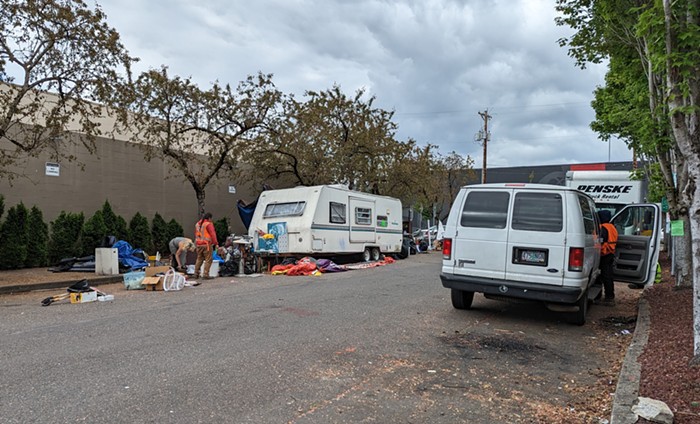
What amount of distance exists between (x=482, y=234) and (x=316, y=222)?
28.6 feet

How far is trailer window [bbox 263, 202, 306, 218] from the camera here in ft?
52.9

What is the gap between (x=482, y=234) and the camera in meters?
7.52

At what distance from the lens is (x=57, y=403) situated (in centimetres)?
398

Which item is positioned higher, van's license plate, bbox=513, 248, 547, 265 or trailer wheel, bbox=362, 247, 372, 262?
van's license plate, bbox=513, 248, 547, 265

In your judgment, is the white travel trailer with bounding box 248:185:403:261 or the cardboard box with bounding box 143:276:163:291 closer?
the cardboard box with bounding box 143:276:163:291

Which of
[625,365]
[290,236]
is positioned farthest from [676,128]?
[290,236]

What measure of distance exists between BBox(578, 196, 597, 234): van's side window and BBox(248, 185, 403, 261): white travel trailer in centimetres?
903

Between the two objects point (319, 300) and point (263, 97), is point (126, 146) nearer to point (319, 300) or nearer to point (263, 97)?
point (263, 97)

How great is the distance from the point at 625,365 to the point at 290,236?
38.5 feet

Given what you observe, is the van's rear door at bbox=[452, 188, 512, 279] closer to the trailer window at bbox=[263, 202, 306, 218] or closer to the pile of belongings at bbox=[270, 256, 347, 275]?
the pile of belongings at bbox=[270, 256, 347, 275]

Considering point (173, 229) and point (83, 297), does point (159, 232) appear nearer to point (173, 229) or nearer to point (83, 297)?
point (173, 229)

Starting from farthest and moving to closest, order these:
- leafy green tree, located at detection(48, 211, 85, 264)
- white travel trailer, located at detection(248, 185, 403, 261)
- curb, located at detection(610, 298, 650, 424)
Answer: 1. white travel trailer, located at detection(248, 185, 403, 261)
2. leafy green tree, located at detection(48, 211, 85, 264)
3. curb, located at detection(610, 298, 650, 424)

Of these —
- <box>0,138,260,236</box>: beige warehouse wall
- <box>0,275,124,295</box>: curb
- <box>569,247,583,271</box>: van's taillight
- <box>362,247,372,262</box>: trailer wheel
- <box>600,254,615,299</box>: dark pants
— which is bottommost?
<box>0,275,124,295</box>: curb

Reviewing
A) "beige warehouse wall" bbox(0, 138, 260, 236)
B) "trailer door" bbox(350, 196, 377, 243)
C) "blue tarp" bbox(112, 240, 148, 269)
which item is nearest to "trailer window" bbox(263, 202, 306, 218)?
"trailer door" bbox(350, 196, 377, 243)
